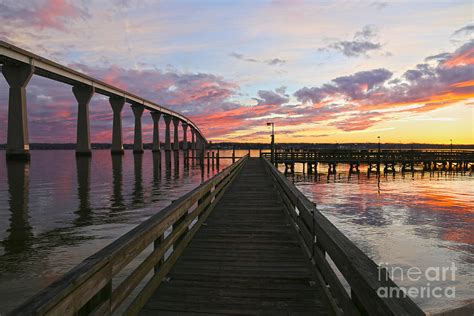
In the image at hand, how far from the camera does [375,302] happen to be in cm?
246

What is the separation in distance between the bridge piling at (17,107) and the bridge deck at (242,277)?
6694 centimetres

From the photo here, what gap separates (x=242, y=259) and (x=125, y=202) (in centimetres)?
1725

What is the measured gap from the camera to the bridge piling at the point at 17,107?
204ft

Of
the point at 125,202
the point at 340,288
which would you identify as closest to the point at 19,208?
the point at 125,202

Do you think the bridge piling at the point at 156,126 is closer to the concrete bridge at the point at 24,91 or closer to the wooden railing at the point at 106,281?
the concrete bridge at the point at 24,91

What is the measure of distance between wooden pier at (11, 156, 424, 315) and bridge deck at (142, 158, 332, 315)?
0.01m

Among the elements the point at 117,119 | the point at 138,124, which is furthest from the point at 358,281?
the point at 138,124

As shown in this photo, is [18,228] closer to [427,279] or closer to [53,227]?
[53,227]

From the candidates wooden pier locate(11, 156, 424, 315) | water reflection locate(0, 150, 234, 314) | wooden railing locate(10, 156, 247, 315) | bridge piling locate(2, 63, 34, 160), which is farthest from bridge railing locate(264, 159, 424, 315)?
bridge piling locate(2, 63, 34, 160)

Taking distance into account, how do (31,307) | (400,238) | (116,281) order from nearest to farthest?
(31,307) < (116,281) < (400,238)

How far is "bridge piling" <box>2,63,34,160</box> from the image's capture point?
62188 millimetres

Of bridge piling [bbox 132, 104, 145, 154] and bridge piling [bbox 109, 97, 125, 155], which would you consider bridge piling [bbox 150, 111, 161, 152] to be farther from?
bridge piling [bbox 109, 97, 125, 155]

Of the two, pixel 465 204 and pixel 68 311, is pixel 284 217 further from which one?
pixel 465 204

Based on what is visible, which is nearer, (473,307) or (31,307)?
(31,307)
